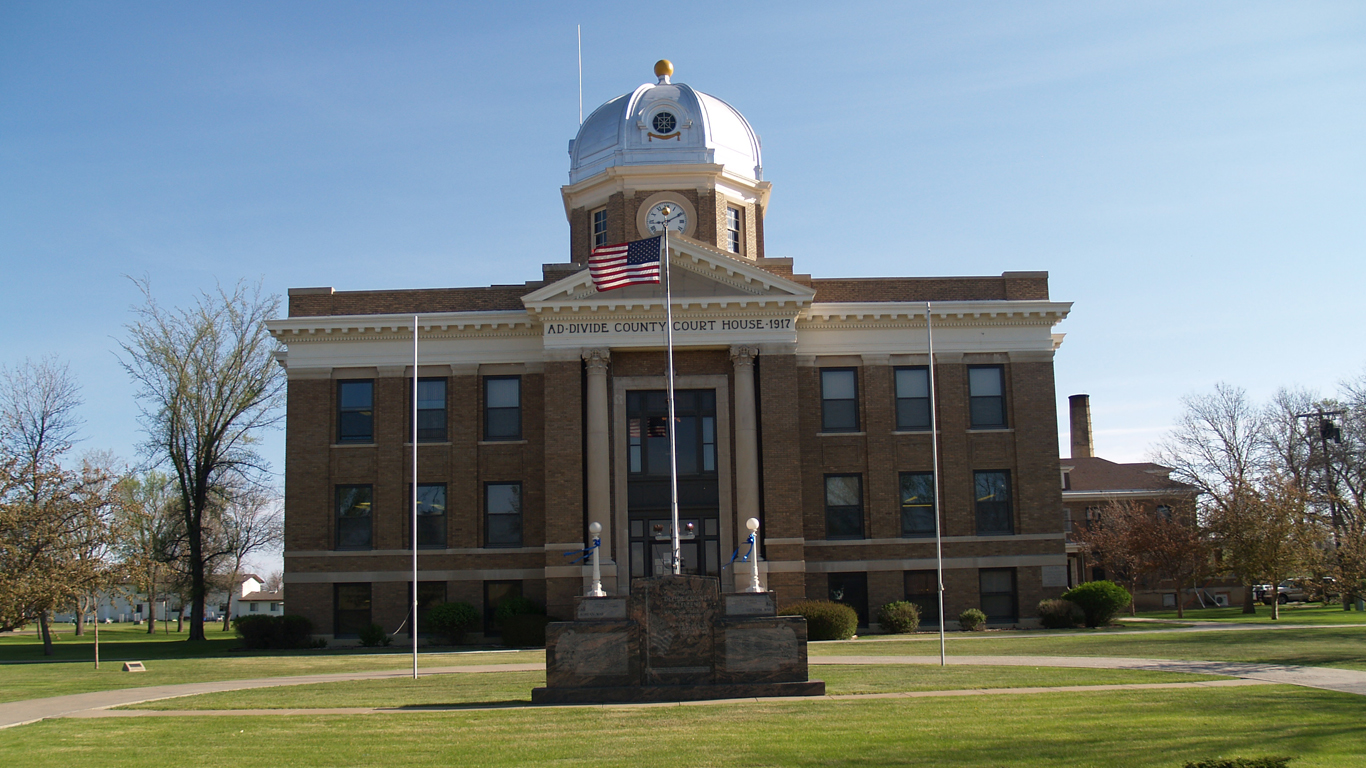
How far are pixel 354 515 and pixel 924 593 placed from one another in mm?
19462

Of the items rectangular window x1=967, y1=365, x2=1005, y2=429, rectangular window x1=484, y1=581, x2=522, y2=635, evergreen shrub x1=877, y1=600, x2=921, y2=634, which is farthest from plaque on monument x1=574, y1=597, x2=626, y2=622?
rectangular window x1=967, y1=365, x2=1005, y2=429

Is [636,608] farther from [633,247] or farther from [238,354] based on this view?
[238,354]

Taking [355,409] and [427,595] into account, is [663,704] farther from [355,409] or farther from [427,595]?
[355,409]

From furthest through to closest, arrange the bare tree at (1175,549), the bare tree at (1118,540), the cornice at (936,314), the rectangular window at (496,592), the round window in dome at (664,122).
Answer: the bare tree at (1118,540)
the bare tree at (1175,549)
the round window in dome at (664,122)
the cornice at (936,314)
the rectangular window at (496,592)

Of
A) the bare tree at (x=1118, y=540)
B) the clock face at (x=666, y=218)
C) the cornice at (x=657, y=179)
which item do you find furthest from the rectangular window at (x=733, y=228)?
the bare tree at (x=1118, y=540)

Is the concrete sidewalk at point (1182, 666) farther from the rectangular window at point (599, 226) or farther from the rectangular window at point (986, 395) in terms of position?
the rectangular window at point (599, 226)

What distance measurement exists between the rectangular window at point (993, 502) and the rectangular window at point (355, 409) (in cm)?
2092

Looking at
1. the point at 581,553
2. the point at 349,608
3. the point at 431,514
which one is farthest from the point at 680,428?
the point at 349,608

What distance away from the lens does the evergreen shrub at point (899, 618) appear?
1409 inches

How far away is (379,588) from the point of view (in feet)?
124

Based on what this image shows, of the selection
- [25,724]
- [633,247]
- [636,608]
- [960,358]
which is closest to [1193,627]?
[960,358]

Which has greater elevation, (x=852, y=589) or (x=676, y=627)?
(x=676, y=627)

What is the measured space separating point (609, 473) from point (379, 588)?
8.88 m

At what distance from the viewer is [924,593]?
3778cm
